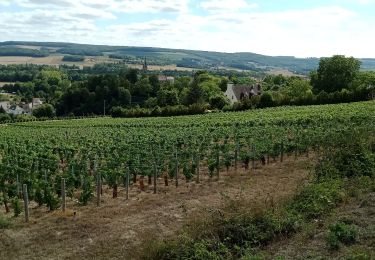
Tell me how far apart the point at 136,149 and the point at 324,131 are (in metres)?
11.6

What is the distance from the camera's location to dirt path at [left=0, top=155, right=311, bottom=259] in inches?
485

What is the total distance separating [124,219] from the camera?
14539mm

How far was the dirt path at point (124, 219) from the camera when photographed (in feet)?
40.4

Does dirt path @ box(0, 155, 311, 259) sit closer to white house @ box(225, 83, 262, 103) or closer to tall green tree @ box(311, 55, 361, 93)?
tall green tree @ box(311, 55, 361, 93)

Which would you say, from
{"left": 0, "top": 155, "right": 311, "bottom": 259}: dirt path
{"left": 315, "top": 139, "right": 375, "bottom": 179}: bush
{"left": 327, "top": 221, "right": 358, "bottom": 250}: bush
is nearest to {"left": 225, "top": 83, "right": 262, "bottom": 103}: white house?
{"left": 0, "top": 155, "right": 311, "bottom": 259}: dirt path

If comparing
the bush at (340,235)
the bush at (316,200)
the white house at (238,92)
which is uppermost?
the bush at (340,235)

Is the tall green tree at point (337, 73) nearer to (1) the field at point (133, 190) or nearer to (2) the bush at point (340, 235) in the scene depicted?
(1) the field at point (133, 190)

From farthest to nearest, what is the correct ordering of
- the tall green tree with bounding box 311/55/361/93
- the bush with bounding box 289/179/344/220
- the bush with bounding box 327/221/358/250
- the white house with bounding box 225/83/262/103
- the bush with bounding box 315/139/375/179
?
1. the white house with bounding box 225/83/262/103
2. the tall green tree with bounding box 311/55/361/93
3. the bush with bounding box 315/139/375/179
4. the bush with bounding box 289/179/344/220
5. the bush with bounding box 327/221/358/250

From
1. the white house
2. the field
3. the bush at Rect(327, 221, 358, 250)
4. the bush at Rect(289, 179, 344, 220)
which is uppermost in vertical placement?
the bush at Rect(327, 221, 358, 250)

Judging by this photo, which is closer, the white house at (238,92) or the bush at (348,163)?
the bush at (348,163)

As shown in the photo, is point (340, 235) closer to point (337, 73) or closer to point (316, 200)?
point (316, 200)

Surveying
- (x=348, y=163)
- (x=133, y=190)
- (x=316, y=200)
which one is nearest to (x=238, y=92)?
(x=133, y=190)

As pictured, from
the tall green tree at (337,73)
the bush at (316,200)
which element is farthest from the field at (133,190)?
the tall green tree at (337,73)

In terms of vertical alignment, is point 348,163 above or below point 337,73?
above
